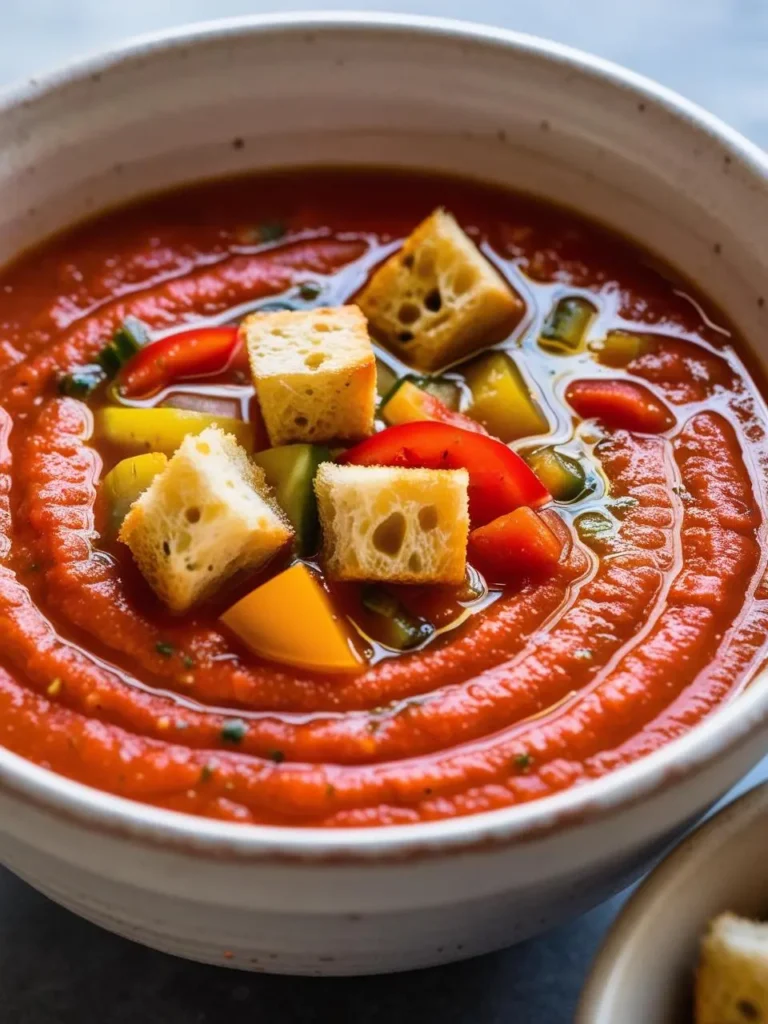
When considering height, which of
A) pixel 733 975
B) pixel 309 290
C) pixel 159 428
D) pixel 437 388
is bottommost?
pixel 733 975

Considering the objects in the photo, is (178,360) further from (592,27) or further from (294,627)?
(592,27)

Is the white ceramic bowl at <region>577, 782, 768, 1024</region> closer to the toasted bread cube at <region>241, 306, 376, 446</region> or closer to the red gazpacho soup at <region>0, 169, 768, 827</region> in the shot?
the red gazpacho soup at <region>0, 169, 768, 827</region>

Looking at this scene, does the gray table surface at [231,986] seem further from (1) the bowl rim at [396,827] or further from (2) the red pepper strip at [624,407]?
(2) the red pepper strip at [624,407]

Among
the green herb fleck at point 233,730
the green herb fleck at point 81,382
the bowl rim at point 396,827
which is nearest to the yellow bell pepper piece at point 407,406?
the green herb fleck at point 81,382

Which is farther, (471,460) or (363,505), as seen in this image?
(471,460)

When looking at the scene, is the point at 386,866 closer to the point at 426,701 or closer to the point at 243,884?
the point at 243,884

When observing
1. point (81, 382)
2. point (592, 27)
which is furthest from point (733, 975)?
point (592, 27)
